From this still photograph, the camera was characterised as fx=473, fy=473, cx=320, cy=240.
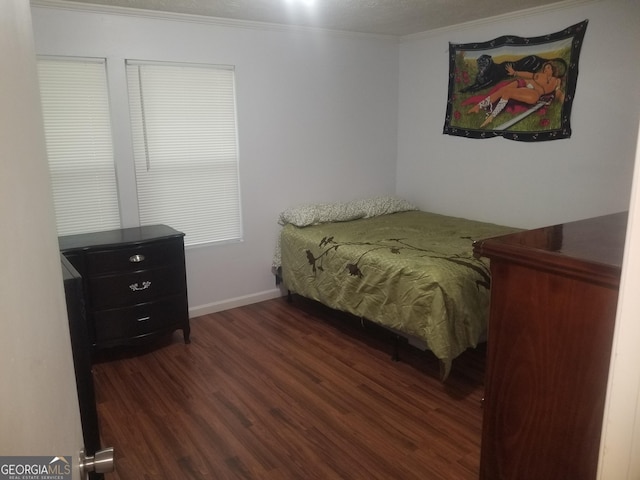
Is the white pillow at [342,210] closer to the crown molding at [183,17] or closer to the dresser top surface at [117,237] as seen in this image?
the dresser top surface at [117,237]

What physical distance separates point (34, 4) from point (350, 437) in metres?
3.02

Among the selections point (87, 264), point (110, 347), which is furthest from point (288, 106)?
point (110, 347)

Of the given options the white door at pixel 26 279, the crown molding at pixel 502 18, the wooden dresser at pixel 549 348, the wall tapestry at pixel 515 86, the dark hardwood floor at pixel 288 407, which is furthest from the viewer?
the wall tapestry at pixel 515 86

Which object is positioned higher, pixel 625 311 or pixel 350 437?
pixel 625 311

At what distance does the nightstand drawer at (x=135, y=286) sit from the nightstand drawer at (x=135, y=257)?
0.13 ft

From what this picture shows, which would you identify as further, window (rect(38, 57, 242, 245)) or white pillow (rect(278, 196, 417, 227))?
white pillow (rect(278, 196, 417, 227))

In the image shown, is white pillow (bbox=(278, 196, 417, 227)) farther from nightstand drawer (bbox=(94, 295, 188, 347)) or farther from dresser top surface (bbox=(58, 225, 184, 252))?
nightstand drawer (bbox=(94, 295, 188, 347))

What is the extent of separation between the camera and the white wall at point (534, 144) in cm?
302

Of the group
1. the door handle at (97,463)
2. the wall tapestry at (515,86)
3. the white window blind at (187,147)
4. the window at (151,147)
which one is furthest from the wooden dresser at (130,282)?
the wall tapestry at (515,86)

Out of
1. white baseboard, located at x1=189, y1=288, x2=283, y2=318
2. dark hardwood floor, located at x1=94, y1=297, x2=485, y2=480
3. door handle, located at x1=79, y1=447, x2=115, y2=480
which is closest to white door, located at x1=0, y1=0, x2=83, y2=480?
door handle, located at x1=79, y1=447, x2=115, y2=480

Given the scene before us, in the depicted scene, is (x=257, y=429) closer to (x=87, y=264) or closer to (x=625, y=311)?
(x=87, y=264)

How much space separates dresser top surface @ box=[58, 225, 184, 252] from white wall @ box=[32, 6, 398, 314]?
21cm

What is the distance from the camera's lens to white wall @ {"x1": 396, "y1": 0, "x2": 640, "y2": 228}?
119 inches

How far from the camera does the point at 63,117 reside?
3045mm
